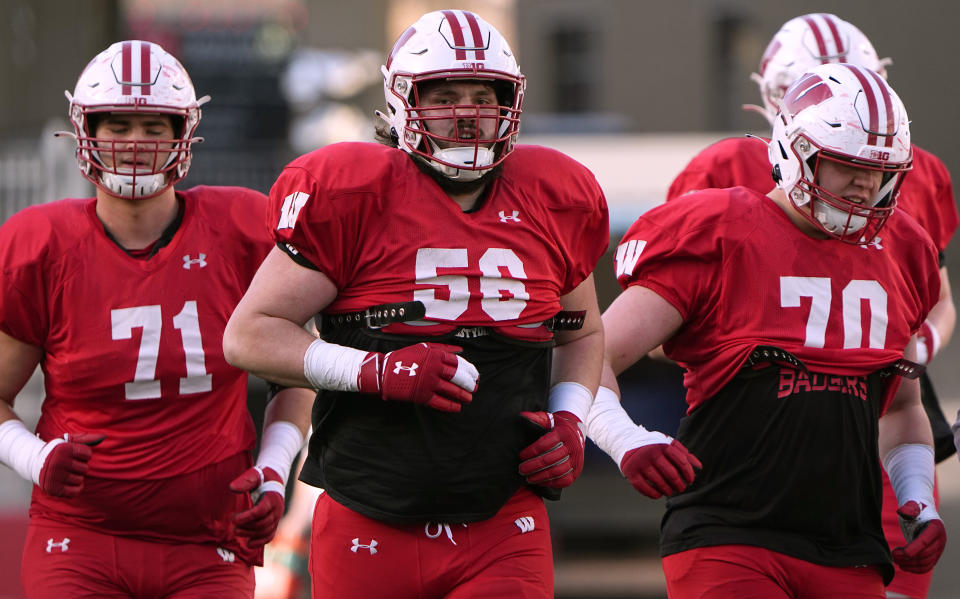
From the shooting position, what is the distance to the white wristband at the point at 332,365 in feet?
11.4

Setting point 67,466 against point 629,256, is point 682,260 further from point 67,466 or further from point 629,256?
point 67,466

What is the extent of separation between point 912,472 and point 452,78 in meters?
1.72

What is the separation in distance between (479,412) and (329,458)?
1.31ft

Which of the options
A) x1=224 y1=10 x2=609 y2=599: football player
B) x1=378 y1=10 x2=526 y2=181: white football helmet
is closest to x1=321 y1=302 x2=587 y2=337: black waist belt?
x1=224 y1=10 x2=609 y2=599: football player

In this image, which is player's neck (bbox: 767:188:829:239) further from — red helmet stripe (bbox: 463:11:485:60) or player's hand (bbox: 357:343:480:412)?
player's hand (bbox: 357:343:480:412)

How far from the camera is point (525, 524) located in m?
Result: 3.71

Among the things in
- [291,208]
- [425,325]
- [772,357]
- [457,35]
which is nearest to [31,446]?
[291,208]

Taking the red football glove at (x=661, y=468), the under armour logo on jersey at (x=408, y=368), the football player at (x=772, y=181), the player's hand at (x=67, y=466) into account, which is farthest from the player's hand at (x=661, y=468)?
the player's hand at (x=67, y=466)

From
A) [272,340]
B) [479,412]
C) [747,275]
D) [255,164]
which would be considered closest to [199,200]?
[272,340]

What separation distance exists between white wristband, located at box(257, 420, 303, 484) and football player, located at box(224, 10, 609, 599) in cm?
42

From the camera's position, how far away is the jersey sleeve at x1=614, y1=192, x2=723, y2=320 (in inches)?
151

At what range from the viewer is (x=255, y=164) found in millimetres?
13078

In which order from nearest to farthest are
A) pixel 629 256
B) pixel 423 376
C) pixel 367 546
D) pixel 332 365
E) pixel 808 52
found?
pixel 423 376 < pixel 332 365 < pixel 367 546 < pixel 629 256 < pixel 808 52

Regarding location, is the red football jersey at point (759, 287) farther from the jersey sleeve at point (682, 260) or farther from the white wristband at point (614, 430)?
the white wristband at point (614, 430)
